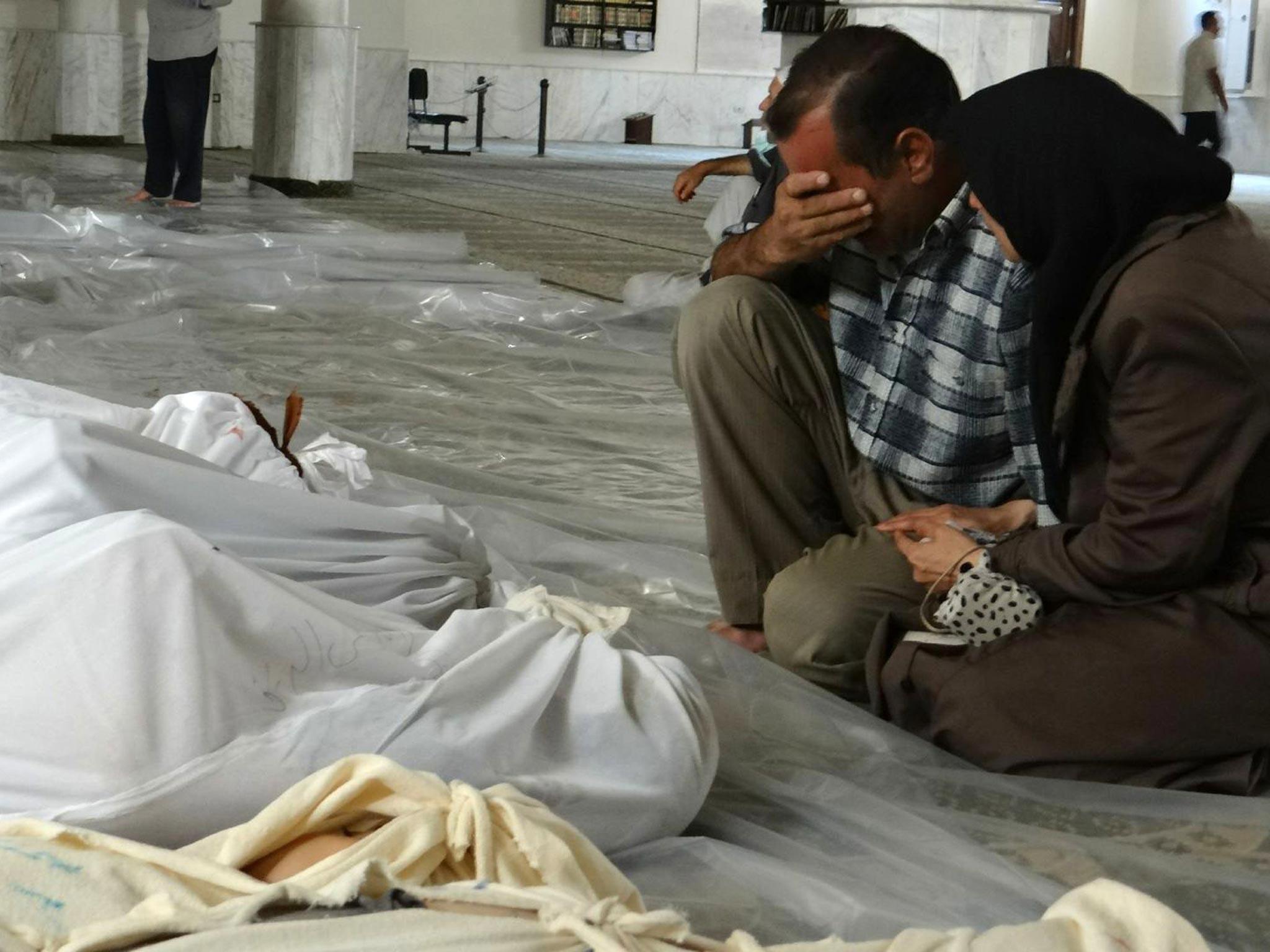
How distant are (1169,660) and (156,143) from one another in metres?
7.05

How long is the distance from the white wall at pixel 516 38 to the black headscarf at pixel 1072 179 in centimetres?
1580

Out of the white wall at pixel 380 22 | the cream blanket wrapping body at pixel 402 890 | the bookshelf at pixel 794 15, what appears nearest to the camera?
the cream blanket wrapping body at pixel 402 890

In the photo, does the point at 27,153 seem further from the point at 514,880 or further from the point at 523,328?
the point at 514,880

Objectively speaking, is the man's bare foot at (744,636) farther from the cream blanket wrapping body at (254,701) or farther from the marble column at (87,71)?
the marble column at (87,71)

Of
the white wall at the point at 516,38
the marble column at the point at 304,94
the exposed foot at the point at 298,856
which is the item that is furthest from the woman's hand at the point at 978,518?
the white wall at the point at 516,38

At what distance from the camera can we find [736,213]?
5.45 m

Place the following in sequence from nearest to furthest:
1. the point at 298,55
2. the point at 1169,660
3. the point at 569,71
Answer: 1. the point at 1169,660
2. the point at 298,55
3. the point at 569,71

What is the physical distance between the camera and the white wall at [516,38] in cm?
1738

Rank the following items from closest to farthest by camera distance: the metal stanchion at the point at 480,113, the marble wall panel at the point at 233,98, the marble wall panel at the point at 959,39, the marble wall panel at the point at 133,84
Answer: the marble wall panel at the point at 959,39, the marble wall panel at the point at 133,84, the marble wall panel at the point at 233,98, the metal stanchion at the point at 480,113

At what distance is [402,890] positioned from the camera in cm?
119

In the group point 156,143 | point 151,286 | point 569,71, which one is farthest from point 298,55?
point 569,71

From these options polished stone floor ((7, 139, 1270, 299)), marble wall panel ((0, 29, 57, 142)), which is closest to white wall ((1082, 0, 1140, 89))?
polished stone floor ((7, 139, 1270, 299))

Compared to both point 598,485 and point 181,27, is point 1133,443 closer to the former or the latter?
point 598,485

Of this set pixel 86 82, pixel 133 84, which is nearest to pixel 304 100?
pixel 86 82
